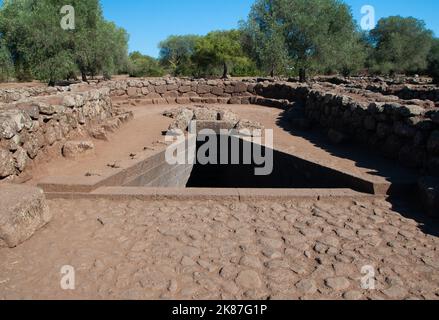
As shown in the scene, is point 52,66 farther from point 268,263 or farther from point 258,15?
point 268,263

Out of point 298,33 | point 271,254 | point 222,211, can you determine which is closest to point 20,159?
point 222,211

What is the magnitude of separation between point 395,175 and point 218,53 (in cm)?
2832

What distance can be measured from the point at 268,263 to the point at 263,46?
17.6m

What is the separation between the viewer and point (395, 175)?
5.28 metres

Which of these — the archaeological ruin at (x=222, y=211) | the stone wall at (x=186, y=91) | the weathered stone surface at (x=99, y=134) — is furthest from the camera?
the stone wall at (x=186, y=91)

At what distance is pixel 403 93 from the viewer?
12.3 metres

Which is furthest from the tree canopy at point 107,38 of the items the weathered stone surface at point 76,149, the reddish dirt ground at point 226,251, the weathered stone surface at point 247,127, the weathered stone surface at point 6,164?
the weathered stone surface at point 6,164

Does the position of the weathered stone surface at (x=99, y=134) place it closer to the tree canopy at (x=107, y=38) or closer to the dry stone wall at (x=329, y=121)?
the dry stone wall at (x=329, y=121)

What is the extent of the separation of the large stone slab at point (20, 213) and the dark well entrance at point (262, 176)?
439 centimetres

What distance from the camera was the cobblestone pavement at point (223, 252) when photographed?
295cm

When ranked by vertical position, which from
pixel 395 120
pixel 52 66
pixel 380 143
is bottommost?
pixel 380 143

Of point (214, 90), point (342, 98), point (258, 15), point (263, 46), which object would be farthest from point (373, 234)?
point (258, 15)

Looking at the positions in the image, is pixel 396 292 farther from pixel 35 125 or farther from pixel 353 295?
pixel 35 125
